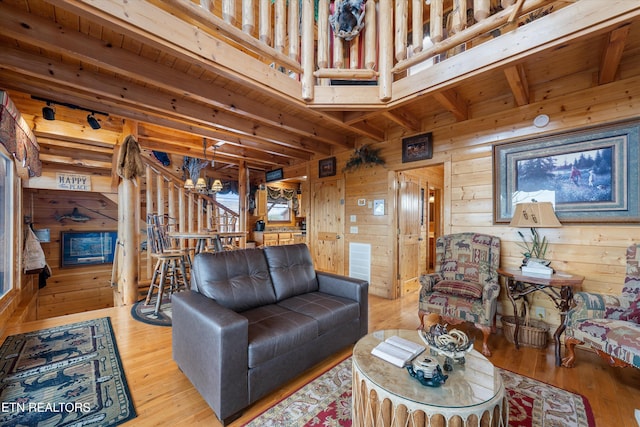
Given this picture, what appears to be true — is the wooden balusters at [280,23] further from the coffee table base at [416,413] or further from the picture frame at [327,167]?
the picture frame at [327,167]

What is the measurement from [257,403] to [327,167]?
3.99 m

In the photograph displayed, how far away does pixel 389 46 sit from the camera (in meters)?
2.30

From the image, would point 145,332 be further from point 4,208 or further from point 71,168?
point 71,168

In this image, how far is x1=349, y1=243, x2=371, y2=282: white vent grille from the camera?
436 cm

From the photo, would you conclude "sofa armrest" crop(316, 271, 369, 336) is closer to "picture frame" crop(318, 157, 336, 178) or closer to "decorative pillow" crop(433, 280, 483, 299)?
"decorative pillow" crop(433, 280, 483, 299)

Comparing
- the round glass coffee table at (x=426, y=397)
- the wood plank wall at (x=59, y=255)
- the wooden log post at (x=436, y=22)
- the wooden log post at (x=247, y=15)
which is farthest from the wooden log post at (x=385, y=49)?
the wood plank wall at (x=59, y=255)

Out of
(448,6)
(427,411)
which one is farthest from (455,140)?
(427,411)

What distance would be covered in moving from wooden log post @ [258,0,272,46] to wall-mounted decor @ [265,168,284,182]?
14.0 feet

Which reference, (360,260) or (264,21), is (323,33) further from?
(360,260)

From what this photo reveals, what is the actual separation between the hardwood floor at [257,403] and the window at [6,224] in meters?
0.92

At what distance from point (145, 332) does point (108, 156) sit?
403cm

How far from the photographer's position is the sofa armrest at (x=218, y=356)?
1451mm

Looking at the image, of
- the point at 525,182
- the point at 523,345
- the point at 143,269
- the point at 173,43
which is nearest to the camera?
the point at 173,43

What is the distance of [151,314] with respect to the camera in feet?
10.3
